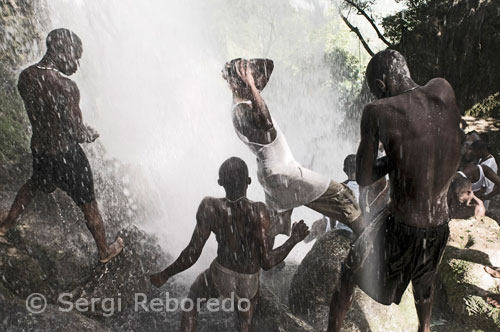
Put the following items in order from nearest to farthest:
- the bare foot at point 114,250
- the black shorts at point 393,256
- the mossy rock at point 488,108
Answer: the black shorts at point 393,256
the bare foot at point 114,250
the mossy rock at point 488,108

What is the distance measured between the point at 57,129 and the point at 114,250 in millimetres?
1269

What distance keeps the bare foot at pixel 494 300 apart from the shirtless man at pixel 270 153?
1623mm

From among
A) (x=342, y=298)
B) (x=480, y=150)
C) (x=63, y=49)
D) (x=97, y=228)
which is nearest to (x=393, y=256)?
(x=342, y=298)

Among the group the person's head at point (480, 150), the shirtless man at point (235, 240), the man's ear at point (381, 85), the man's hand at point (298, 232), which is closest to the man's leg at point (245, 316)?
the shirtless man at point (235, 240)

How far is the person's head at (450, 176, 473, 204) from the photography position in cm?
541

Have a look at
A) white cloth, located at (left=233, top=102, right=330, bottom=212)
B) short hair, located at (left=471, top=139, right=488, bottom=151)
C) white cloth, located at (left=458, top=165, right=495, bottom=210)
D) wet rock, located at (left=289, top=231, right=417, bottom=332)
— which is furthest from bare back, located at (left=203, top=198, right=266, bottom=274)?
short hair, located at (left=471, top=139, right=488, bottom=151)

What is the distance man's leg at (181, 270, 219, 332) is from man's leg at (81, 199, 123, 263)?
1.06m

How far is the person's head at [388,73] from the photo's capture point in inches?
103

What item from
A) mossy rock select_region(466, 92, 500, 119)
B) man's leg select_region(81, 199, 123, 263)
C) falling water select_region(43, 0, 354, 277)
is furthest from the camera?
mossy rock select_region(466, 92, 500, 119)

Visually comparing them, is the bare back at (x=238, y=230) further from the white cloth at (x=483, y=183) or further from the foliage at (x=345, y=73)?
the foliage at (x=345, y=73)

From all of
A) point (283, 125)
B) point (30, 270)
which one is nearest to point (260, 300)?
point (30, 270)

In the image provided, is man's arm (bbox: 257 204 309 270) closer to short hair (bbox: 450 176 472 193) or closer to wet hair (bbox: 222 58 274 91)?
wet hair (bbox: 222 58 274 91)

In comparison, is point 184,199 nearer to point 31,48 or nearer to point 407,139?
point 31,48

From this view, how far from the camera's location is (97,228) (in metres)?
3.78
